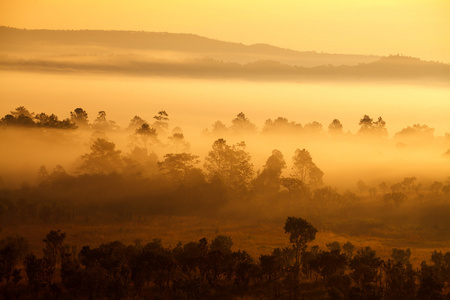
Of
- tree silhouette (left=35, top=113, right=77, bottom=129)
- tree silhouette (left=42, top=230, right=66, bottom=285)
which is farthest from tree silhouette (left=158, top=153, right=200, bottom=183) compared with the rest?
tree silhouette (left=42, top=230, right=66, bottom=285)

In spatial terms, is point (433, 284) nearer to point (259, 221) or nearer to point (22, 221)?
point (259, 221)

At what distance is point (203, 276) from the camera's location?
7519 centimetres

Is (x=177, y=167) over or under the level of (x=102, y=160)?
under

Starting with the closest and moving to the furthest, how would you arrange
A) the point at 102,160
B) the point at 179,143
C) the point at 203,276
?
the point at 203,276 → the point at 102,160 → the point at 179,143

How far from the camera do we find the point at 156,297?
68375 mm

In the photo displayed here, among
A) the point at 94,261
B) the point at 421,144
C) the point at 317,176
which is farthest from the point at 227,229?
the point at 421,144

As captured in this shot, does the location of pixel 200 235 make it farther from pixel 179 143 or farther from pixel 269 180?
pixel 179 143

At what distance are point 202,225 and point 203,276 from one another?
4105 centimetres

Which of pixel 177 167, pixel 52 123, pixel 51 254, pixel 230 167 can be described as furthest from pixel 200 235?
pixel 52 123

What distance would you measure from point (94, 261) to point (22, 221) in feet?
149

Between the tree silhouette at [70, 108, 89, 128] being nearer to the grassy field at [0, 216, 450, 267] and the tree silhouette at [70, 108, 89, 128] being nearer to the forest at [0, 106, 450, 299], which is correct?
the forest at [0, 106, 450, 299]

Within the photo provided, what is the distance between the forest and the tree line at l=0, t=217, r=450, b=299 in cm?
16

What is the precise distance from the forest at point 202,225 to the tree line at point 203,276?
0.16m

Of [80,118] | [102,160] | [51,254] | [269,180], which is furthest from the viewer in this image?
[80,118]
